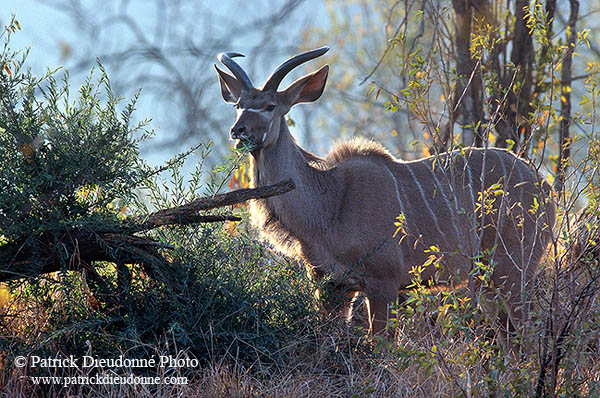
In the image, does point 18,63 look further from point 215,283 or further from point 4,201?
point 215,283

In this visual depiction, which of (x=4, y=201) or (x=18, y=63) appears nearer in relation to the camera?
(x=4, y=201)

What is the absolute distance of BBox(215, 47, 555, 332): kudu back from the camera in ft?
16.3

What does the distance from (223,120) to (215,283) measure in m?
10.7

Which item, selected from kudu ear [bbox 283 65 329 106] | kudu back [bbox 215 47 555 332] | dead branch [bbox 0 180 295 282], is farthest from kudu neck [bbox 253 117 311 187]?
dead branch [bbox 0 180 295 282]

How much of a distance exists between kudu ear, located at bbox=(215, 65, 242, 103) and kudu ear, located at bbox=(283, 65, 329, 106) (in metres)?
0.38

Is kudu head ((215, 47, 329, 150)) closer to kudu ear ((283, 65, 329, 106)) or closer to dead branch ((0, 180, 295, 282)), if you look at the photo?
kudu ear ((283, 65, 329, 106))

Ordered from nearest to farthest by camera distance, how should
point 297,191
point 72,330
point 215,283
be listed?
1. point 72,330
2. point 215,283
3. point 297,191

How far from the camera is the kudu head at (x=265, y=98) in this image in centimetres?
502

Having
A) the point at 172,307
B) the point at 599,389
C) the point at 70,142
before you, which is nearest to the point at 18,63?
the point at 70,142

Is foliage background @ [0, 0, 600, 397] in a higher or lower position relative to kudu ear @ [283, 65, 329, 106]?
lower

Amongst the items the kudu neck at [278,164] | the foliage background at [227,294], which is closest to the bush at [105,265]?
the foliage background at [227,294]

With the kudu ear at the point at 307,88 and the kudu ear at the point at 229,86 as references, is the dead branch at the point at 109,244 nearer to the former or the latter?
the kudu ear at the point at 307,88

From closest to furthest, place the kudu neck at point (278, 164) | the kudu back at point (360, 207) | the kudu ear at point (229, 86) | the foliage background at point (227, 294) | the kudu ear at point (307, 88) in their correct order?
the foliage background at point (227, 294) → the kudu back at point (360, 207) → the kudu neck at point (278, 164) → the kudu ear at point (307, 88) → the kudu ear at point (229, 86)

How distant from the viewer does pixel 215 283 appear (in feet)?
13.7
